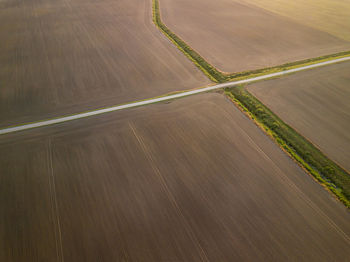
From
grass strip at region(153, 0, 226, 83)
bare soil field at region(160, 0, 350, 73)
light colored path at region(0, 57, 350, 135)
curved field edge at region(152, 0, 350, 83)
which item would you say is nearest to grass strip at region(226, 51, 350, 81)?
curved field edge at region(152, 0, 350, 83)

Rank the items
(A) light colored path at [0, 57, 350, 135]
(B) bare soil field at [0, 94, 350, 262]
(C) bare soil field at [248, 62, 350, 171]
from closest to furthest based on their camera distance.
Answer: (B) bare soil field at [0, 94, 350, 262], (C) bare soil field at [248, 62, 350, 171], (A) light colored path at [0, 57, 350, 135]

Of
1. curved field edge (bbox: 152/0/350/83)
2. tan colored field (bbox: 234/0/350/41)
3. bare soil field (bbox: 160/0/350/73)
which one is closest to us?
curved field edge (bbox: 152/0/350/83)

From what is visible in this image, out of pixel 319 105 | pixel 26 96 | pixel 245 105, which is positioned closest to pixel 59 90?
pixel 26 96

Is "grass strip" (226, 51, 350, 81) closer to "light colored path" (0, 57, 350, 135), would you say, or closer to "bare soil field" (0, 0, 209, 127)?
"light colored path" (0, 57, 350, 135)

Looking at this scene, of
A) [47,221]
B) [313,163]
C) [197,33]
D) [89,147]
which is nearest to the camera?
[47,221]

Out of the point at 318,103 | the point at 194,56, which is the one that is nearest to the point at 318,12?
the point at 194,56

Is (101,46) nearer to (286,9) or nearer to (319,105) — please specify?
(319,105)
